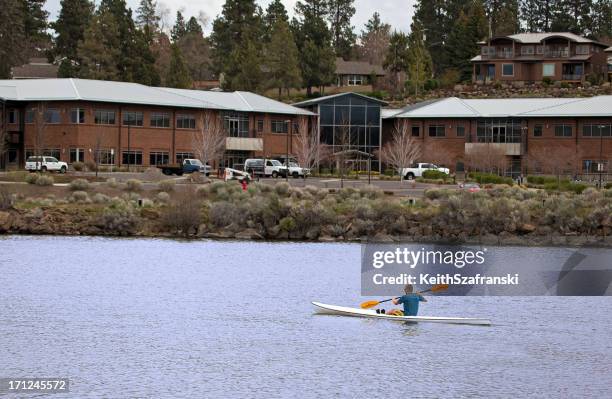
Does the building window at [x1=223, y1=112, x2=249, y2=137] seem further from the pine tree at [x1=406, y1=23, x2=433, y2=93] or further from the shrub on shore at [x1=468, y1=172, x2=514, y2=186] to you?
the pine tree at [x1=406, y1=23, x2=433, y2=93]

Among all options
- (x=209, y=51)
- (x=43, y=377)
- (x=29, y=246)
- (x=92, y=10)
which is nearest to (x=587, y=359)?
(x=43, y=377)

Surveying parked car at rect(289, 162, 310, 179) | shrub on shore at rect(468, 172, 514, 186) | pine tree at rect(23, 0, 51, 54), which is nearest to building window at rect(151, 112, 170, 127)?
parked car at rect(289, 162, 310, 179)

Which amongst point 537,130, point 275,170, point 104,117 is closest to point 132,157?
point 104,117

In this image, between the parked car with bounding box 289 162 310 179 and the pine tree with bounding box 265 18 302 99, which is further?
the pine tree with bounding box 265 18 302 99

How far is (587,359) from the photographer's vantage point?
34.9 metres

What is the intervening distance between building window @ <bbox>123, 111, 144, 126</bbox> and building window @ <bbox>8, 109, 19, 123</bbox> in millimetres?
9200

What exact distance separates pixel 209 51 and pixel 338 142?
77.5 metres

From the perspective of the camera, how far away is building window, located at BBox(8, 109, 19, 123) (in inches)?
3947

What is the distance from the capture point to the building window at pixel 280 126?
11144cm

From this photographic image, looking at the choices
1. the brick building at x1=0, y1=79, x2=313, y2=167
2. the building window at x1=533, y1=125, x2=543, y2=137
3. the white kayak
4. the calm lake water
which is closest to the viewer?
the calm lake water

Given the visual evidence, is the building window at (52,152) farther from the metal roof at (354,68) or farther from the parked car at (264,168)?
the metal roof at (354,68)

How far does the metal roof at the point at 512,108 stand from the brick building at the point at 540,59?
85.3ft

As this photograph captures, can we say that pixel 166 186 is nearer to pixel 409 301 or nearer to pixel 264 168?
pixel 264 168

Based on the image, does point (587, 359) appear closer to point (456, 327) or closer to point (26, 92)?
point (456, 327)
